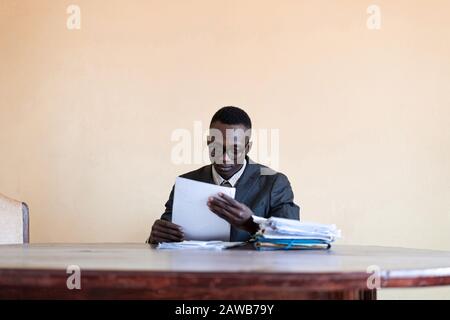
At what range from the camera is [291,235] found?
76.1 inches

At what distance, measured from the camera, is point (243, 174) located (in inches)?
104

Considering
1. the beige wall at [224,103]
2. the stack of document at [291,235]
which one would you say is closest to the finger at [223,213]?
the stack of document at [291,235]

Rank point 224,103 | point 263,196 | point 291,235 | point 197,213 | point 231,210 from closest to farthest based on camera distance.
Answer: point 291,235 < point 231,210 < point 197,213 < point 263,196 < point 224,103

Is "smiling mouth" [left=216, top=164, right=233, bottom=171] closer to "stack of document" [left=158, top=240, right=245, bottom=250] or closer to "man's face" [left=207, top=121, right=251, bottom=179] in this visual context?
"man's face" [left=207, top=121, right=251, bottom=179]

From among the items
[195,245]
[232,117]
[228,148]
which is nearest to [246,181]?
[228,148]

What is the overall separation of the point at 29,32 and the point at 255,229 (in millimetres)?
1946

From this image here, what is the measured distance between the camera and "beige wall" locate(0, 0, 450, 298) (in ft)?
10.5

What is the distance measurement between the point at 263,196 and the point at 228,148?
0.83 ft

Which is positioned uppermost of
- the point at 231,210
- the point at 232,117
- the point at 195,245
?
the point at 232,117

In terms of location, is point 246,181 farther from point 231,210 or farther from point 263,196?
point 231,210

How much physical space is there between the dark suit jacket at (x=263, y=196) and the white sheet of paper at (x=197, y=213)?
0.24 m

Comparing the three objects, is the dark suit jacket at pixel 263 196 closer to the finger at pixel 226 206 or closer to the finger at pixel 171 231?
the finger at pixel 171 231

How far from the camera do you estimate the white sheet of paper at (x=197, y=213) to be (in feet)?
7.04
